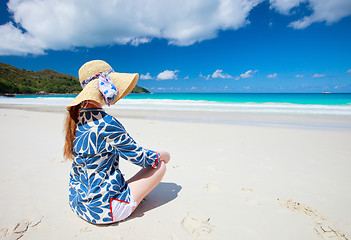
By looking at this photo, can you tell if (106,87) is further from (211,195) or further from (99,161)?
(211,195)

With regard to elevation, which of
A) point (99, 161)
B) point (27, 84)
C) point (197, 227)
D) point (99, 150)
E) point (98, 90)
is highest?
point (27, 84)

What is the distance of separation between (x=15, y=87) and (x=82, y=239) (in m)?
64.9

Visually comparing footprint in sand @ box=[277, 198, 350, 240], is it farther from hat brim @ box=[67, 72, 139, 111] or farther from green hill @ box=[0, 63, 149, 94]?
green hill @ box=[0, 63, 149, 94]

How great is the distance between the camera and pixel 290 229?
5.95 ft

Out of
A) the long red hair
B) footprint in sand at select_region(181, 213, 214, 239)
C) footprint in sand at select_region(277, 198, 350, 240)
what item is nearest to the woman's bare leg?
footprint in sand at select_region(181, 213, 214, 239)

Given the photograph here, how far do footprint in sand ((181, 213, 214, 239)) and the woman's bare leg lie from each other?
505 millimetres

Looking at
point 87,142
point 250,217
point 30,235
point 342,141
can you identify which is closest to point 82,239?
point 30,235

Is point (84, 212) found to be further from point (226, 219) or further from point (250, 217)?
point (250, 217)

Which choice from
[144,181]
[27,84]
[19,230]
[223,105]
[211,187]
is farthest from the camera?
[27,84]

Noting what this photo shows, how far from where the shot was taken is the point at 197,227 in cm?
184

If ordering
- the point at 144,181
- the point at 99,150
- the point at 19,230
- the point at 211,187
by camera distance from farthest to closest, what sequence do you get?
the point at 211,187 < the point at 144,181 < the point at 19,230 < the point at 99,150

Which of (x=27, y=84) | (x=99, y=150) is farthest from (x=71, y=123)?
(x=27, y=84)

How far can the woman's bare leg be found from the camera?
184cm

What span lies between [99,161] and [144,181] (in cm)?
53
